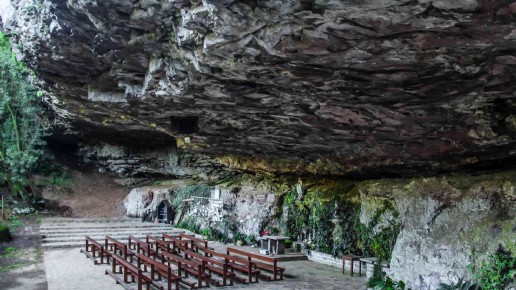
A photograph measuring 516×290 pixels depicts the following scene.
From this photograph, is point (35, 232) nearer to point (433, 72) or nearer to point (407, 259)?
point (407, 259)

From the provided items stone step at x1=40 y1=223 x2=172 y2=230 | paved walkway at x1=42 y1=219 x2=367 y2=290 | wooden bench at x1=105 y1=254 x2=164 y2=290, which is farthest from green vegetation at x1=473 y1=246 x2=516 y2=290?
stone step at x1=40 y1=223 x2=172 y2=230

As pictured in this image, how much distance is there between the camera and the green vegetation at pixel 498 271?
7184 mm

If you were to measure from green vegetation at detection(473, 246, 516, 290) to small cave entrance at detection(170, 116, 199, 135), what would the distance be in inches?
310

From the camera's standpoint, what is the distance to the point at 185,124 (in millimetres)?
12055

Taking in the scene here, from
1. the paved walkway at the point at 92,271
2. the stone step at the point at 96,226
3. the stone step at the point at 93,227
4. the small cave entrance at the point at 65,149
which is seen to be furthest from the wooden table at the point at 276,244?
the small cave entrance at the point at 65,149

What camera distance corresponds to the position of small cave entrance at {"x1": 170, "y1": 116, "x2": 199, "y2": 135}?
1189 centimetres

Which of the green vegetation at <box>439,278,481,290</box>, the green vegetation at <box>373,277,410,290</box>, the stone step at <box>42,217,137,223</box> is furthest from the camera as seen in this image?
the stone step at <box>42,217,137,223</box>

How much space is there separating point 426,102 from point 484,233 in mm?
3018

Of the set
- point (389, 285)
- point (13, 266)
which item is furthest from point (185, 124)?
point (389, 285)

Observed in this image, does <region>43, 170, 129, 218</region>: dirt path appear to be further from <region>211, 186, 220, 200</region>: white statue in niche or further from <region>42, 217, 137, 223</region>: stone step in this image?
<region>211, 186, 220, 200</region>: white statue in niche

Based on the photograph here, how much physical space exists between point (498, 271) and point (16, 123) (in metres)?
22.3

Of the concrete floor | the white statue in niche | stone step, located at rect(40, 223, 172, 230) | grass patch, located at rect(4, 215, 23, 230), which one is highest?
the white statue in niche

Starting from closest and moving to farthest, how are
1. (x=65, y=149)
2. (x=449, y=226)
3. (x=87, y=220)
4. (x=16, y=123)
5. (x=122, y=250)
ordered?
1. (x=449, y=226)
2. (x=122, y=250)
3. (x=87, y=220)
4. (x=16, y=123)
5. (x=65, y=149)

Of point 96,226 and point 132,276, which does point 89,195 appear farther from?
point 132,276
